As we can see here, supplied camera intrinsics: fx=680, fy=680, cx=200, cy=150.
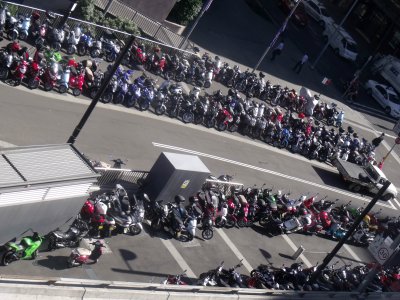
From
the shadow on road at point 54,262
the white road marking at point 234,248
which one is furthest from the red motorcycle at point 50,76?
the shadow on road at point 54,262

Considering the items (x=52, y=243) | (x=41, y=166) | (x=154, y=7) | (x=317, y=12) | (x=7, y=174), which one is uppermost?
(x=317, y=12)

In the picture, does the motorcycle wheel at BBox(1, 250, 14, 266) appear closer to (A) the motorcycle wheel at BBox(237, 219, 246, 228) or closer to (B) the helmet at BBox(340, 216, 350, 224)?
(A) the motorcycle wheel at BBox(237, 219, 246, 228)

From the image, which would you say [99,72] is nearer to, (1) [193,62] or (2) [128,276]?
(1) [193,62]

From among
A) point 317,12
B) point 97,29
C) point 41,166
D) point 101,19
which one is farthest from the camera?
point 317,12

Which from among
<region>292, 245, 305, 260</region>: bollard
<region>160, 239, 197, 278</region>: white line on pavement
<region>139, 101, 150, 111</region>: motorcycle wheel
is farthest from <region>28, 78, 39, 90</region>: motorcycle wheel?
<region>292, 245, 305, 260</region>: bollard

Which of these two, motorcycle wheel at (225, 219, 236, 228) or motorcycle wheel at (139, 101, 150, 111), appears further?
motorcycle wheel at (139, 101, 150, 111)

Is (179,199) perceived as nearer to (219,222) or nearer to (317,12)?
(219,222)

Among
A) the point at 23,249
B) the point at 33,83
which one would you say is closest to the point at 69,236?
the point at 23,249
